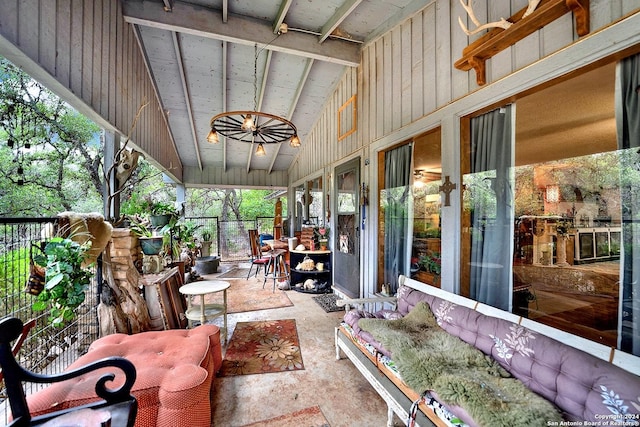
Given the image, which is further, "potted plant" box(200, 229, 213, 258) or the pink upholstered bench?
"potted plant" box(200, 229, 213, 258)

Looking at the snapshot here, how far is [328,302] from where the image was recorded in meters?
4.14

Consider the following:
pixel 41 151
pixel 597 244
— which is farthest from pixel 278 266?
pixel 41 151

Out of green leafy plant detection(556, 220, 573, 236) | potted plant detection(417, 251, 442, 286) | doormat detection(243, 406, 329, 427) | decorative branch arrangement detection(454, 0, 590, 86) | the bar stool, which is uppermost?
decorative branch arrangement detection(454, 0, 590, 86)

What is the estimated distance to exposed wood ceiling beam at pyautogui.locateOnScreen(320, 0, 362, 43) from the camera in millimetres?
2938

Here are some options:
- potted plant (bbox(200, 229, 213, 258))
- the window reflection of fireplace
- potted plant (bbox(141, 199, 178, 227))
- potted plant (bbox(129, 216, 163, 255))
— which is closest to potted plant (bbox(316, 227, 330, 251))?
potted plant (bbox(141, 199, 178, 227))

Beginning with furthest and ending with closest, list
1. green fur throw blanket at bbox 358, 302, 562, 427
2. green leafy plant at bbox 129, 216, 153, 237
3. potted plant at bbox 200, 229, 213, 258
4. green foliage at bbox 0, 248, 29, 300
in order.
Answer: potted plant at bbox 200, 229, 213, 258
green leafy plant at bbox 129, 216, 153, 237
green foliage at bbox 0, 248, 29, 300
green fur throw blanket at bbox 358, 302, 562, 427

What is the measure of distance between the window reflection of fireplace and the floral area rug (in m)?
2.31

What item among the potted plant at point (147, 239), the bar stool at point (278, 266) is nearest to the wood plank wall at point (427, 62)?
the bar stool at point (278, 266)

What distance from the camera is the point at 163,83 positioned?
181 inches

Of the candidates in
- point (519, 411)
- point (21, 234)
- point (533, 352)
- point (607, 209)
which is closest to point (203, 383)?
point (519, 411)

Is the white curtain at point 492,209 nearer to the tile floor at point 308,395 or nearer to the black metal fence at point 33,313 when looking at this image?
the tile floor at point 308,395

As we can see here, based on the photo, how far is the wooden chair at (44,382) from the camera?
3.26ft

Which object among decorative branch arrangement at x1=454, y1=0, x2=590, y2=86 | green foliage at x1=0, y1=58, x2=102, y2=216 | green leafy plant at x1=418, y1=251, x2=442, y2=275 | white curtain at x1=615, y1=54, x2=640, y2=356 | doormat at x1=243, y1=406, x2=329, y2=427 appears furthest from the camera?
green foliage at x1=0, y1=58, x2=102, y2=216

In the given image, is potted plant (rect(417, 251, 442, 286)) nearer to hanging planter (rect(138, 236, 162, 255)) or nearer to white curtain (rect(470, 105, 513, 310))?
white curtain (rect(470, 105, 513, 310))
